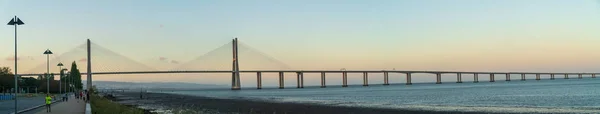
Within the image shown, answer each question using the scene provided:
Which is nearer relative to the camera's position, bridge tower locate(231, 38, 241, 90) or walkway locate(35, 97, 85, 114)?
walkway locate(35, 97, 85, 114)

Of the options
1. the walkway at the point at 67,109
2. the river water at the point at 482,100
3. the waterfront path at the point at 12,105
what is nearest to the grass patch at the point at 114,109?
the walkway at the point at 67,109

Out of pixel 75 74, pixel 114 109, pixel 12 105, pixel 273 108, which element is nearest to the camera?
pixel 114 109

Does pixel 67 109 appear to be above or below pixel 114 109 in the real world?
below

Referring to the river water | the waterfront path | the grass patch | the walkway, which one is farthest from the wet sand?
the waterfront path

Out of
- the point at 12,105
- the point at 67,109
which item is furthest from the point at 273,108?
the point at 12,105

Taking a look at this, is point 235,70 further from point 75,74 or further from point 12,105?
point 12,105

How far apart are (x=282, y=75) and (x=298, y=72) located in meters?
8.31

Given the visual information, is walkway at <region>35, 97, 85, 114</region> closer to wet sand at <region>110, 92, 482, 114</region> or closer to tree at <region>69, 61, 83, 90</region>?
wet sand at <region>110, 92, 482, 114</region>

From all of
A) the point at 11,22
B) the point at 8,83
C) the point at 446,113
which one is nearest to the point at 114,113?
the point at 11,22

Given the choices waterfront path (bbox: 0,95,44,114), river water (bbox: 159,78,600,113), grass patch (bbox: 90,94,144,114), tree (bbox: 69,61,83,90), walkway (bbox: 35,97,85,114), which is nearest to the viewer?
grass patch (bbox: 90,94,144,114)

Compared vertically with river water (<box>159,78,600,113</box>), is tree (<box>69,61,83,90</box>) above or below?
above

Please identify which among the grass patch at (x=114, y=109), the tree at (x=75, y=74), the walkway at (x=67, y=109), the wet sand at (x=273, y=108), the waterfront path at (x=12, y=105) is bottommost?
the wet sand at (x=273, y=108)

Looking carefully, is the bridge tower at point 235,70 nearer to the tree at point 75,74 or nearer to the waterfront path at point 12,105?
the tree at point 75,74

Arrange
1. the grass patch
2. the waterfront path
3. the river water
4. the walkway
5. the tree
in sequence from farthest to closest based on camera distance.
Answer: the tree < the river water < the waterfront path < the walkway < the grass patch
